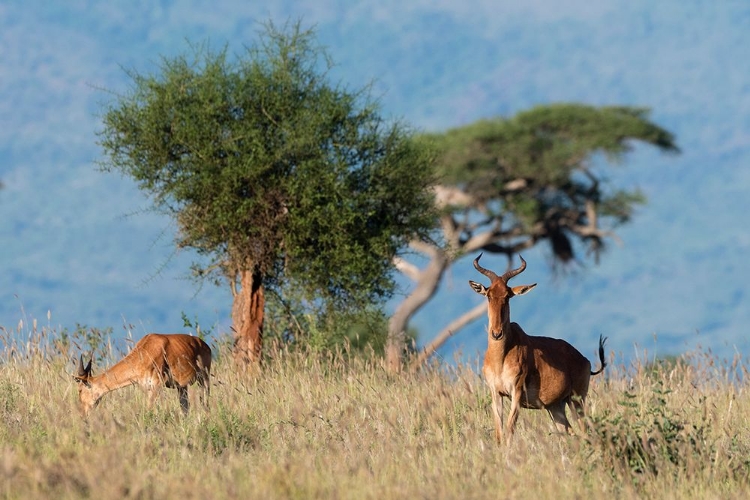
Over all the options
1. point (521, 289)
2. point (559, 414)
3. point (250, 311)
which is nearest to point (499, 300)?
point (521, 289)

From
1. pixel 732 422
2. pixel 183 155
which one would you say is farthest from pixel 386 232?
pixel 732 422

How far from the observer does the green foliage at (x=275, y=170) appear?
18531 millimetres

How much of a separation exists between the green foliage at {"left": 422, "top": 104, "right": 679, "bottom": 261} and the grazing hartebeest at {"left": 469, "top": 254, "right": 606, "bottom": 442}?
2547 centimetres

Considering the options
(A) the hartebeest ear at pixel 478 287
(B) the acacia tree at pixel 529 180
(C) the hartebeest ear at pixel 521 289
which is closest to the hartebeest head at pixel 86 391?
(A) the hartebeest ear at pixel 478 287

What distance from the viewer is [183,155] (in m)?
19.0

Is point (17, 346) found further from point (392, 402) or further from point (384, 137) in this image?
point (384, 137)

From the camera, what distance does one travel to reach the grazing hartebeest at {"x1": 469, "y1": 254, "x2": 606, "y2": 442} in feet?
35.2

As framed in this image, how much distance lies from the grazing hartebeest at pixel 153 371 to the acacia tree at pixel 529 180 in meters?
23.1

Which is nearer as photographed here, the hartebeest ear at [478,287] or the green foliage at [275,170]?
the hartebeest ear at [478,287]

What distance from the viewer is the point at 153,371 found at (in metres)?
13.0

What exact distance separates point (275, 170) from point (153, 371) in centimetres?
654

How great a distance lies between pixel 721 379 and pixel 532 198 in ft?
82.3

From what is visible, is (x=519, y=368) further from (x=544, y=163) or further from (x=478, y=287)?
(x=544, y=163)

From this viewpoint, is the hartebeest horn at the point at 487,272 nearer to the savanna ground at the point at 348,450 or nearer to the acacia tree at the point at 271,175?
the savanna ground at the point at 348,450
